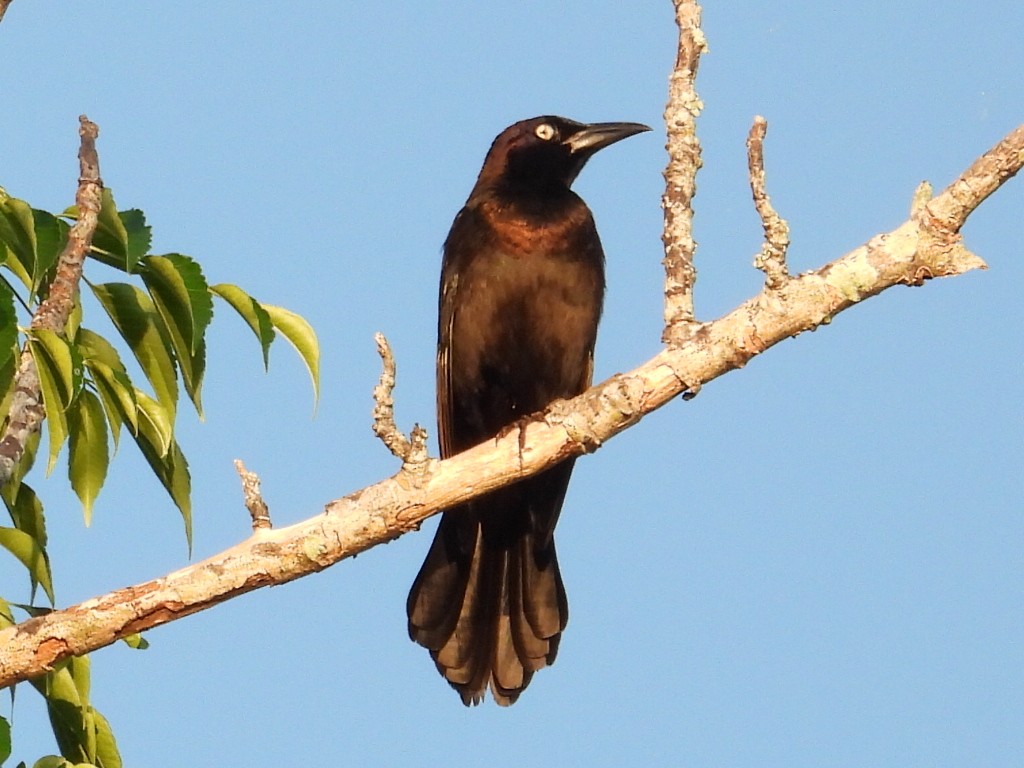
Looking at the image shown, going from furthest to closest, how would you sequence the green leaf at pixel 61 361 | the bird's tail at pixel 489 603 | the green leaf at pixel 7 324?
the bird's tail at pixel 489 603
the green leaf at pixel 61 361
the green leaf at pixel 7 324

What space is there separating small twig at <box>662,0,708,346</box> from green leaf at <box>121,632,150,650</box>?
134 centimetres

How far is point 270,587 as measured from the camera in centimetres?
277

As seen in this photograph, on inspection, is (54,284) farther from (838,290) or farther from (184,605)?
(838,290)

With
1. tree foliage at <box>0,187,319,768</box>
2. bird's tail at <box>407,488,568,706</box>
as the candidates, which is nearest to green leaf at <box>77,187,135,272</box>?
tree foliage at <box>0,187,319,768</box>

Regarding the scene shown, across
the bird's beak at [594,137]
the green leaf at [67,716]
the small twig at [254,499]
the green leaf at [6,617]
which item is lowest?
the green leaf at [67,716]

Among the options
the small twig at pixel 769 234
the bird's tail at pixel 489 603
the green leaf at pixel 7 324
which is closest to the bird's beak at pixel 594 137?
the bird's tail at pixel 489 603

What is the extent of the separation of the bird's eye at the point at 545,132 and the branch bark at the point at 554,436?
1.79 m

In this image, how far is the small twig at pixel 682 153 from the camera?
3084 mm

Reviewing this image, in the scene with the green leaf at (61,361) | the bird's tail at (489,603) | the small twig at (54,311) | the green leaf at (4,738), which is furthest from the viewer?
the bird's tail at (489,603)

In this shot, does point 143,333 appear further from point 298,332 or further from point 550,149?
point 550,149

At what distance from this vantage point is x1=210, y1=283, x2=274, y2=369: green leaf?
2.69 meters

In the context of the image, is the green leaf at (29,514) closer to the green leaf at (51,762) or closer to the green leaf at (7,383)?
the green leaf at (7,383)

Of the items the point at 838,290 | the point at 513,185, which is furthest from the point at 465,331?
the point at 838,290

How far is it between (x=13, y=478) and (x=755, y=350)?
1524mm
